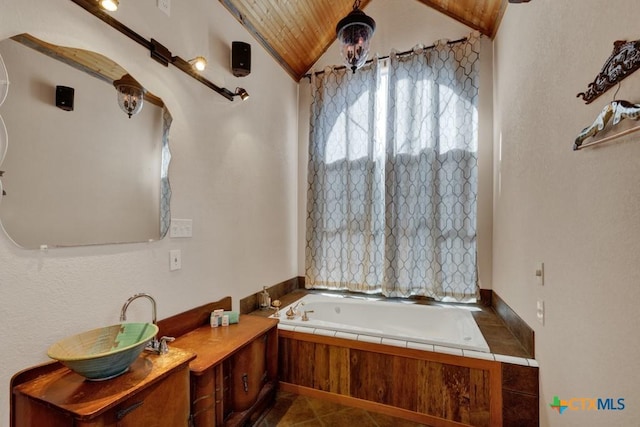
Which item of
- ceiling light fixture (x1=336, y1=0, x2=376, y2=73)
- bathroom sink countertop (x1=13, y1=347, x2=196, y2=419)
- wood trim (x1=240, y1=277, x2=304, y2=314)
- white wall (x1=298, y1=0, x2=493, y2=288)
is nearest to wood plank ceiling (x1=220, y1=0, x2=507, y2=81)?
white wall (x1=298, y1=0, x2=493, y2=288)

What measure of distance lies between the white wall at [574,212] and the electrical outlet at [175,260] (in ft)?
6.61

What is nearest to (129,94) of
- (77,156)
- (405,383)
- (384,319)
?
(77,156)

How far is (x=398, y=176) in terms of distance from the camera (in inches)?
109

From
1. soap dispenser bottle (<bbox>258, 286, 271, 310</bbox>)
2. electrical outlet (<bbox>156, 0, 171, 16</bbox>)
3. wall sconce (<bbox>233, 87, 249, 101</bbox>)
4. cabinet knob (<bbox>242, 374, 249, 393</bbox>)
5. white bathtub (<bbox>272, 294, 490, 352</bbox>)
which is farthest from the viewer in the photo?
soap dispenser bottle (<bbox>258, 286, 271, 310</bbox>)

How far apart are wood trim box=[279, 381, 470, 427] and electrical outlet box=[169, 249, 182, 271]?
1238 mm

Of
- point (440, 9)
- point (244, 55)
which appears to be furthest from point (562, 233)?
point (440, 9)

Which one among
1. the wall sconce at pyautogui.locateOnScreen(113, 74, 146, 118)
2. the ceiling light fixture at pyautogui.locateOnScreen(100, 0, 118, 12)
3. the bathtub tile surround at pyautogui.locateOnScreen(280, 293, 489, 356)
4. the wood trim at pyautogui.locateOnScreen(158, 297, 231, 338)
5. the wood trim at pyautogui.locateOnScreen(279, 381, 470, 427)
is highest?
the ceiling light fixture at pyautogui.locateOnScreen(100, 0, 118, 12)

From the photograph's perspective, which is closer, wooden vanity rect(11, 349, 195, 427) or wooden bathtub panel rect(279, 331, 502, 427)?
wooden vanity rect(11, 349, 195, 427)

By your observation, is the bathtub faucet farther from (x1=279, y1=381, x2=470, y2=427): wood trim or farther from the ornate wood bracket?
the ornate wood bracket

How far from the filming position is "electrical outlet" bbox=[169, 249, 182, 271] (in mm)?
1678

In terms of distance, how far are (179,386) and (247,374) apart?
61 cm

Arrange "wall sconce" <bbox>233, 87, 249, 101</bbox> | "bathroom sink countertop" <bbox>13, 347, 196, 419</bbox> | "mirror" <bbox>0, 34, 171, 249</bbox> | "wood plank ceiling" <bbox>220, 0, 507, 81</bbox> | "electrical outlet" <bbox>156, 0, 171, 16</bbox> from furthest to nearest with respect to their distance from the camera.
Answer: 1. "wood plank ceiling" <bbox>220, 0, 507, 81</bbox>
2. "wall sconce" <bbox>233, 87, 249, 101</bbox>
3. "electrical outlet" <bbox>156, 0, 171, 16</bbox>
4. "mirror" <bbox>0, 34, 171, 249</bbox>
5. "bathroom sink countertop" <bbox>13, 347, 196, 419</bbox>

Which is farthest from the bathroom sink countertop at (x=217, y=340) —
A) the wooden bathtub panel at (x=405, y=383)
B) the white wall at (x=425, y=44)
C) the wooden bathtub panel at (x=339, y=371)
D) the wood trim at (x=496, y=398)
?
the wood trim at (x=496, y=398)

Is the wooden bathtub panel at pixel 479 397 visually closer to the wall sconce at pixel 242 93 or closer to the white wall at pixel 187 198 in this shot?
the white wall at pixel 187 198
